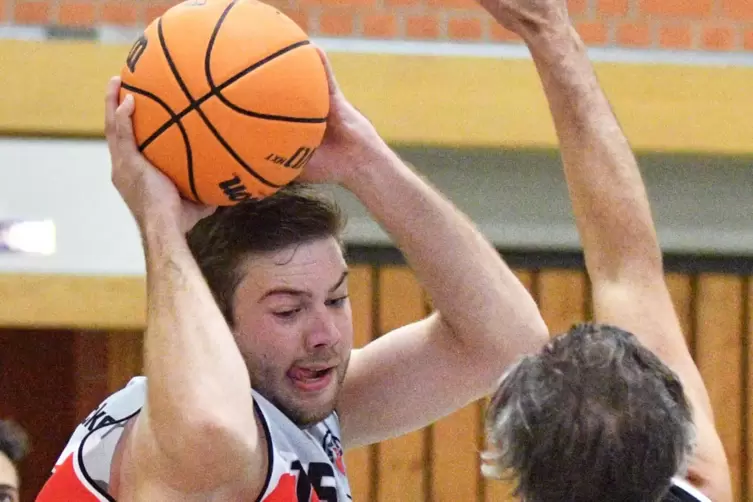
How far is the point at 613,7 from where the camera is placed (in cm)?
529

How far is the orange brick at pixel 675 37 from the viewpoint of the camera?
5.30 m

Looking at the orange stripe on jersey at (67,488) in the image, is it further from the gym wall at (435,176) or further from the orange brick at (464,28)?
the orange brick at (464,28)

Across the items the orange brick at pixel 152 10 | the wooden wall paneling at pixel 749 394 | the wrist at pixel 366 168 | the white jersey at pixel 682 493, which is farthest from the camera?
the wooden wall paneling at pixel 749 394

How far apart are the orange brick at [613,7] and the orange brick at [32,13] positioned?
8.14 ft

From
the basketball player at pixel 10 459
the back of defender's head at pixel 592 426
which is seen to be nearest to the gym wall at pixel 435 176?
the basketball player at pixel 10 459

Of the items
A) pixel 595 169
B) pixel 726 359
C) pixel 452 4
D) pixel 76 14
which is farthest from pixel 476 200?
pixel 595 169

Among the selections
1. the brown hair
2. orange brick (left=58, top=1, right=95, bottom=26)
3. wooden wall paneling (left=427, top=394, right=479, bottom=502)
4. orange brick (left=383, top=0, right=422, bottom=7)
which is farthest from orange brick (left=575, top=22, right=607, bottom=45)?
the brown hair

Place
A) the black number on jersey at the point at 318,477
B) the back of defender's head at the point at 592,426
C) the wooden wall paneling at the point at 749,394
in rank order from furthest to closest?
the wooden wall paneling at the point at 749,394, the black number on jersey at the point at 318,477, the back of defender's head at the point at 592,426

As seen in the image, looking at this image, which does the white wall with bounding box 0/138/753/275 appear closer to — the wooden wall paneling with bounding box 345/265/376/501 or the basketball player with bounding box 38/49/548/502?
the wooden wall paneling with bounding box 345/265/376/501

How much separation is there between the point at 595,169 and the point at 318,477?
0.90 meters

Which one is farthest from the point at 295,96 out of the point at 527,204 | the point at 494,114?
the point at 527,204

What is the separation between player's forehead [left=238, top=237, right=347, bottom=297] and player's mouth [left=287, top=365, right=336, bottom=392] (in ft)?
0.57

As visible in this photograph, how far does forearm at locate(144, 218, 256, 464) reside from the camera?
2.06 m

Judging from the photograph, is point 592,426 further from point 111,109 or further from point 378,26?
point 378,26
